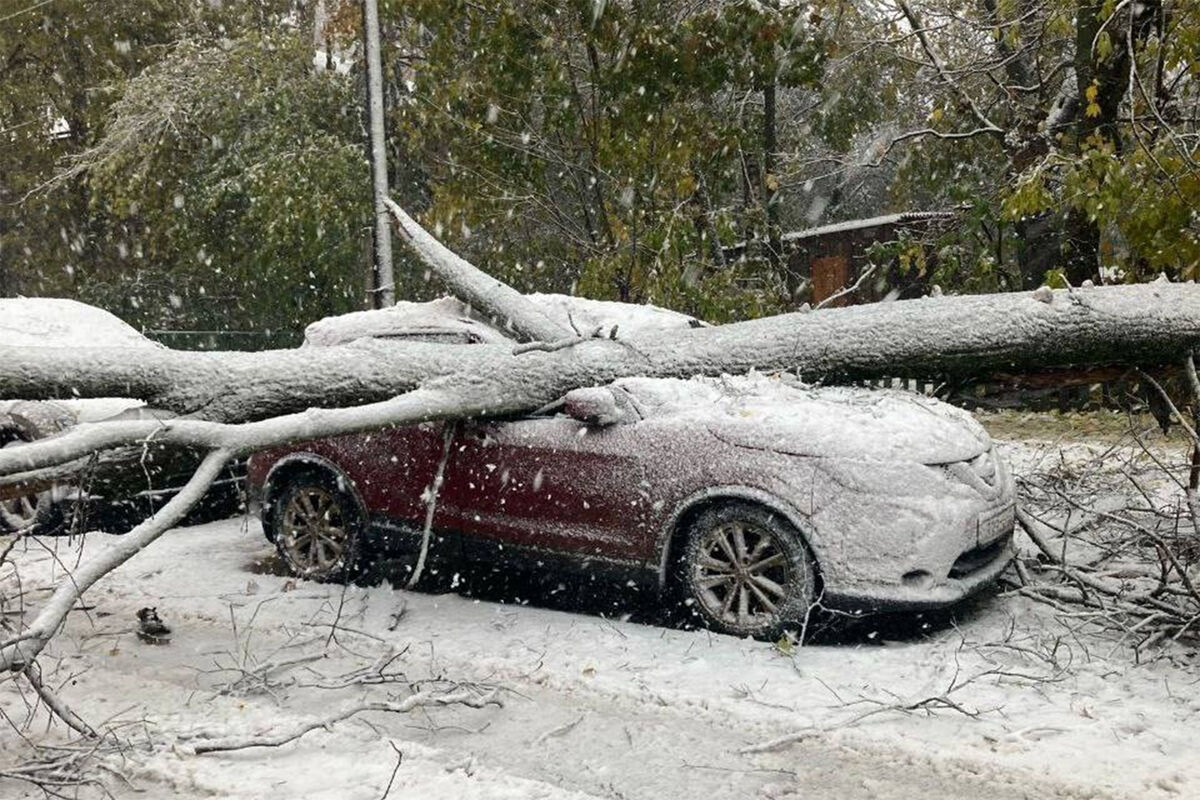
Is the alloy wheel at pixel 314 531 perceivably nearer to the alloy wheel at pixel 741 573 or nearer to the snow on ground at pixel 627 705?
the snow on ground at pixel 627 705

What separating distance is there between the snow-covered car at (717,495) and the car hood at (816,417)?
0.01 m

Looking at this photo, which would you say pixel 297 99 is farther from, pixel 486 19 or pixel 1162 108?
pixel 1162 108

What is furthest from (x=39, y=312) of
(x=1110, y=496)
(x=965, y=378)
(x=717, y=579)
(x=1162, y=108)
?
(x=1162, y=108)

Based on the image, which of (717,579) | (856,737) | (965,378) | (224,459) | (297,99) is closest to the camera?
(856,737)

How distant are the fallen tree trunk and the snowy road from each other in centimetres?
120

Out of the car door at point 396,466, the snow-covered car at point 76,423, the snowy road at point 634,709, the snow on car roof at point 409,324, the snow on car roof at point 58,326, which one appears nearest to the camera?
the snowy road at point 634,709

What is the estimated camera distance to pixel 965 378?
6.09 meters

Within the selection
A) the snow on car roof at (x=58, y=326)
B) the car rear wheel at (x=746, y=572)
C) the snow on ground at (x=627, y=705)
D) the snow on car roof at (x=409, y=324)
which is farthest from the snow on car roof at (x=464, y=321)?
the car rear wheel at (x=746, y=572)

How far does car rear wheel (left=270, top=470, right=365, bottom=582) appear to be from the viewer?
6363mm

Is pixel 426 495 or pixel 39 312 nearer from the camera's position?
pixel 426 495

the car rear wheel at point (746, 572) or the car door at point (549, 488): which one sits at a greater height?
the car door at point (549, 488)

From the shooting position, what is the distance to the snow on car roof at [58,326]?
8.17 metres

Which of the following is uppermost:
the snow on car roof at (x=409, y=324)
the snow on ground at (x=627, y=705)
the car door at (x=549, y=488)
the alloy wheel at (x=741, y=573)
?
the snow on car roof at (x=409, y=324)

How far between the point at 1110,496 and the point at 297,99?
599 inches
